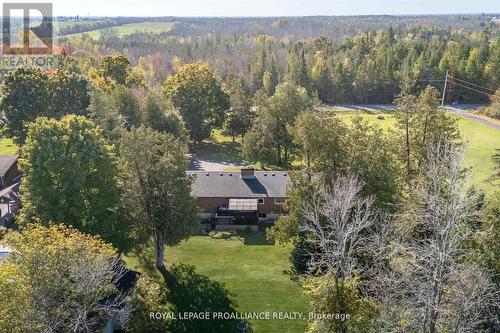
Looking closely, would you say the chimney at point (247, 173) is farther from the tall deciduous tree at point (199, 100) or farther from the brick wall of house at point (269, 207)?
the tall deciduous tree at point (199, 100)

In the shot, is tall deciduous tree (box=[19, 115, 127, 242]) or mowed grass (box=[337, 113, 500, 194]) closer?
tall deciduous tree (box=[19, 115, 127, 242])

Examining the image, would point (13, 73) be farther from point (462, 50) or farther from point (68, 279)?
point (462, 50)

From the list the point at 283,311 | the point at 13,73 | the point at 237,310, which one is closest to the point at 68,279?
the point at 237,310

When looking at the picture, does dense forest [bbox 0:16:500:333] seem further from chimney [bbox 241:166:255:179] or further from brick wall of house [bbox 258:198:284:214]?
chimney [bbox 241:166:255:179]

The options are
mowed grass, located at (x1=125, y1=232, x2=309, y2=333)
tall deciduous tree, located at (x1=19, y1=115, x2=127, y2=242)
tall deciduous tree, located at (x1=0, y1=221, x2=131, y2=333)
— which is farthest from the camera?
tall deciduous tree, located at (x1=19, y1=115, x2=127, y2=242)

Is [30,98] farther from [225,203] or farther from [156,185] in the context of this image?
[156,185]

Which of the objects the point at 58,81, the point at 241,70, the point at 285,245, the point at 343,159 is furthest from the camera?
the point at 241,70

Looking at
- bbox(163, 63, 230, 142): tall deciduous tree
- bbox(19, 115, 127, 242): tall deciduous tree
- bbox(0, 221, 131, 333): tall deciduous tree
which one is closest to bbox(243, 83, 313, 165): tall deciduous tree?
bbox(163, 63, 230, 142): tall deciduous tree
